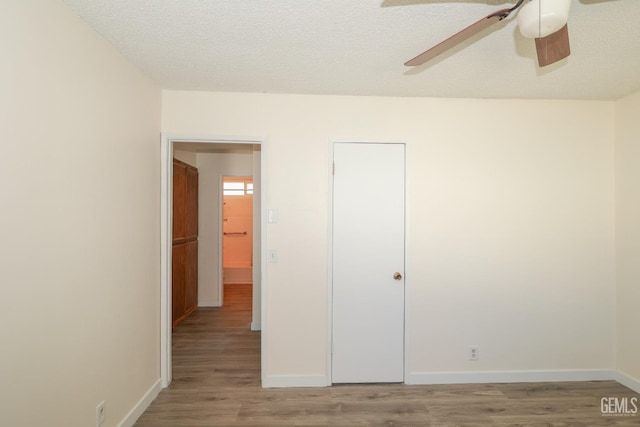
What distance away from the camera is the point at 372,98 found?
2.63 metres

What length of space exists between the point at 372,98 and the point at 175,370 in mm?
3049

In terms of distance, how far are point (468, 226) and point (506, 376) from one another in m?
1.35

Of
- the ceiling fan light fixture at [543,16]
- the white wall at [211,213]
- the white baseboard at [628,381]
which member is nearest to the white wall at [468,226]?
the white baseboard at [628,381]

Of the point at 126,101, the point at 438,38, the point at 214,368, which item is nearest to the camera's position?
the point at 438,38

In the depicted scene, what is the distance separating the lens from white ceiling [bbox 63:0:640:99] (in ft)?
4.98

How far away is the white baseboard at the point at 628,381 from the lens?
2516mm

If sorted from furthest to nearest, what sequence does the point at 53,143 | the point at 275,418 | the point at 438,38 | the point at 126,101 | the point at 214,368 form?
the point at 214,368 < the point at 275,418 < the point at 126,101 < the point at 438,38 < the point at 53,143

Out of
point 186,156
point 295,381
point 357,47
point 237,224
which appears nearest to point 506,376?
point 295,381

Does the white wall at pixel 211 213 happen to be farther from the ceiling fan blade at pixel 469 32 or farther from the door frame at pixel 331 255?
the ceiling fan blade at pixel 469 32

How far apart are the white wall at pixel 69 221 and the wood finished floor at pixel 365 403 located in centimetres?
43

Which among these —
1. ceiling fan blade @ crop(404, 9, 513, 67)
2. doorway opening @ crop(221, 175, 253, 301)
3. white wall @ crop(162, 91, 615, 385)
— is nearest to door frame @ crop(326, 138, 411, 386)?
white wall @ crop(162, 91, 615, 385)

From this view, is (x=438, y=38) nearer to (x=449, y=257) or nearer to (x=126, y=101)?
(x=449, y=257)

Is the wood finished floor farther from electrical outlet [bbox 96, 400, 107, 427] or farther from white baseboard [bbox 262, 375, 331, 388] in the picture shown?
electrical outlet [bbox 96, 400, 107, 427]

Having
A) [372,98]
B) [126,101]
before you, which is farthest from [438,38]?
[126,101]
